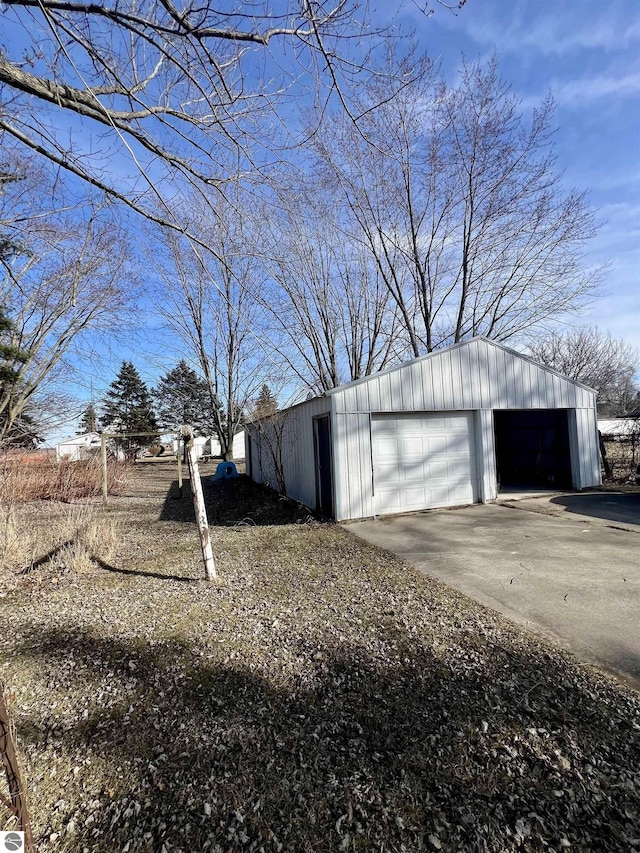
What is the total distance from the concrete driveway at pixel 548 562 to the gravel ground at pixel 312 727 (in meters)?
0.38

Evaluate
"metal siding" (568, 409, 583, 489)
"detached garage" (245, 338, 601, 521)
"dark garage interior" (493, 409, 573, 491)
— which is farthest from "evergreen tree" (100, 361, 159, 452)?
"metal siding" (568, 409, 583, 489)

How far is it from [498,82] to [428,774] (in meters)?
14.7

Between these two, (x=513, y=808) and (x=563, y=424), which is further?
(x=563, y=424)

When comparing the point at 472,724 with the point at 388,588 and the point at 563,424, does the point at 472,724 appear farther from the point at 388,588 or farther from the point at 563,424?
the point at 563,424

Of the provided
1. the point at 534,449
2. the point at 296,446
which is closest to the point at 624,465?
the point at 534,449

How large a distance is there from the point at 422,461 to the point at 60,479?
34.3 ft

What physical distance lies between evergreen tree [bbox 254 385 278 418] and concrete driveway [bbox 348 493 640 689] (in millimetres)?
4422

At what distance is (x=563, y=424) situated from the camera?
9.77m

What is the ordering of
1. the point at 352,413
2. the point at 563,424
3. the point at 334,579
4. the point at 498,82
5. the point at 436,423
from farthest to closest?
the point at 498,82 → the point at 563,424 → the point at 436,423 → the point at 352,413 → the point at 334,579

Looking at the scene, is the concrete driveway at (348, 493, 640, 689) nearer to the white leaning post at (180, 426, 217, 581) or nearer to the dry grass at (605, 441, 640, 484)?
the white leaning post at (180, 426, 217, 581)

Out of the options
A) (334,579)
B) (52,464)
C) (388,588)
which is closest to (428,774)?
(388,588)

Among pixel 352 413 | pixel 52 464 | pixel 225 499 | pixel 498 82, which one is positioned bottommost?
pixel 225 499

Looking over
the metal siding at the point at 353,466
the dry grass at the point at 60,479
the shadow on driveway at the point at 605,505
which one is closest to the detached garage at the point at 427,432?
the metal siding at the point at 353,466

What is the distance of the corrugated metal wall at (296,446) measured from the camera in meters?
8.38
